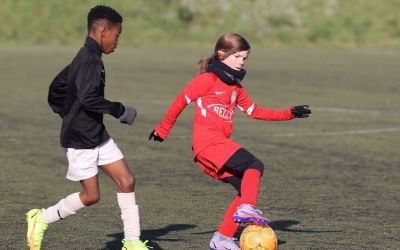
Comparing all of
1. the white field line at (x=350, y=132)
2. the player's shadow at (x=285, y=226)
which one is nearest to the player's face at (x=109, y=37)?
the player's shadow at (x=285, y=226)

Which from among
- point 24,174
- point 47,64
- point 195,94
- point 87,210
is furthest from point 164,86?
point 195,94

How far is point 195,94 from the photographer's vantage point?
9.17 meters

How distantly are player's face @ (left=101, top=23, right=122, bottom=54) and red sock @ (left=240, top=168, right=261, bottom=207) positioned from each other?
4.74ft

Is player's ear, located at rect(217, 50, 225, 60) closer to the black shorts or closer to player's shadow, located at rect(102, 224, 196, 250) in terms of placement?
the black shorts

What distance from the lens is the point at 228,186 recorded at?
13.4m

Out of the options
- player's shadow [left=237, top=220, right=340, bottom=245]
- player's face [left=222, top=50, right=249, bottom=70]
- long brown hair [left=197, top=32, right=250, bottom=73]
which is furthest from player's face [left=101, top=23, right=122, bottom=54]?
player's shadow [left=237, top=220, right=340, bottom=245]

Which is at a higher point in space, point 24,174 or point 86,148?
point 86,148

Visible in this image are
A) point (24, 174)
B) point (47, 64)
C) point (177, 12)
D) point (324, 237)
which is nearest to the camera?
point (324, 237)

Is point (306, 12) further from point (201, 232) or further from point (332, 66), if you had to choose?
point (201, 232)

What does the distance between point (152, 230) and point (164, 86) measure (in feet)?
57.9

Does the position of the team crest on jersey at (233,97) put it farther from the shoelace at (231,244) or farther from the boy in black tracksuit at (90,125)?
the shoelace at (231,244)

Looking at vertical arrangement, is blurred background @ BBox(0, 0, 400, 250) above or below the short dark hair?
below

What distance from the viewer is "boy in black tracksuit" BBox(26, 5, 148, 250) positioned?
28.0 feet

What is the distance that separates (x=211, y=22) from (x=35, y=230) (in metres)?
37.2
